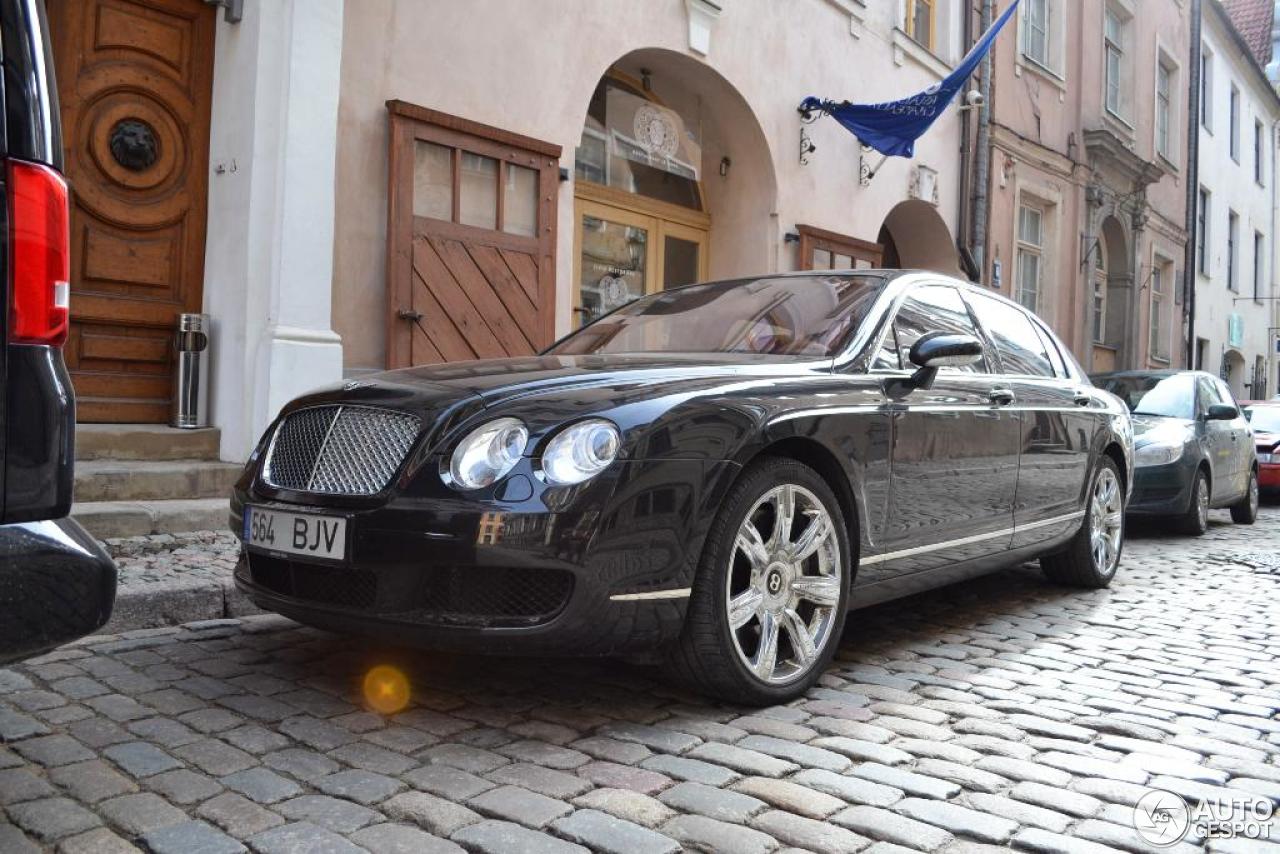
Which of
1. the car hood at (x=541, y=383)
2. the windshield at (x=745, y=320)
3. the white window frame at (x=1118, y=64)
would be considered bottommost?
the car hood at (x=541, y=383)

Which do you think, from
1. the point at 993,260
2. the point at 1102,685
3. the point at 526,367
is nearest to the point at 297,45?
the point at 526,367

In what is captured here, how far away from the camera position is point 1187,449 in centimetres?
843

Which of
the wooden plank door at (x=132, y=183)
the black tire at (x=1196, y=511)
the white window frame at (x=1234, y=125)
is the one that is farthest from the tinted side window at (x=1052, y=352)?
the white window frame at (x=1234, y=125)

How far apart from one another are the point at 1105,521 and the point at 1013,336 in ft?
4.11

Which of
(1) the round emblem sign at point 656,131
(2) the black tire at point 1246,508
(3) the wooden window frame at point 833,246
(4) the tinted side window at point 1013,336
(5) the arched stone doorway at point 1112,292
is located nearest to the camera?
(4) the tinted side window at point 1013,336

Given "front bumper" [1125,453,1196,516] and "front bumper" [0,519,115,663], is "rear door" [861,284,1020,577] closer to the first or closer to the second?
"front bumper" [0,519,115,663]

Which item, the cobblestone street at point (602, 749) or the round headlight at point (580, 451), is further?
the round headlight at point (580, 451)

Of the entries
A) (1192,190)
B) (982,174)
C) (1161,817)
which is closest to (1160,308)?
(1192,190)

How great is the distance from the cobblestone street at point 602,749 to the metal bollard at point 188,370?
255cm

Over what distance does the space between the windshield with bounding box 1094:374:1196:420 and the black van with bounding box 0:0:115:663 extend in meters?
8.61

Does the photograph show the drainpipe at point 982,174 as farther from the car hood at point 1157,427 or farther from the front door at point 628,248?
the car hood at point 1157,427

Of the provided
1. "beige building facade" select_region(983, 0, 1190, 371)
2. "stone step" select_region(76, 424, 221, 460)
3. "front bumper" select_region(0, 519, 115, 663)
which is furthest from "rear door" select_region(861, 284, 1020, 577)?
"beige building facade" select_region(983, 0, 1190, 371)

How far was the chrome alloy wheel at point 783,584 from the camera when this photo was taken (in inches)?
126

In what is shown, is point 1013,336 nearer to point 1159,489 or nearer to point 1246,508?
point 1159,489
